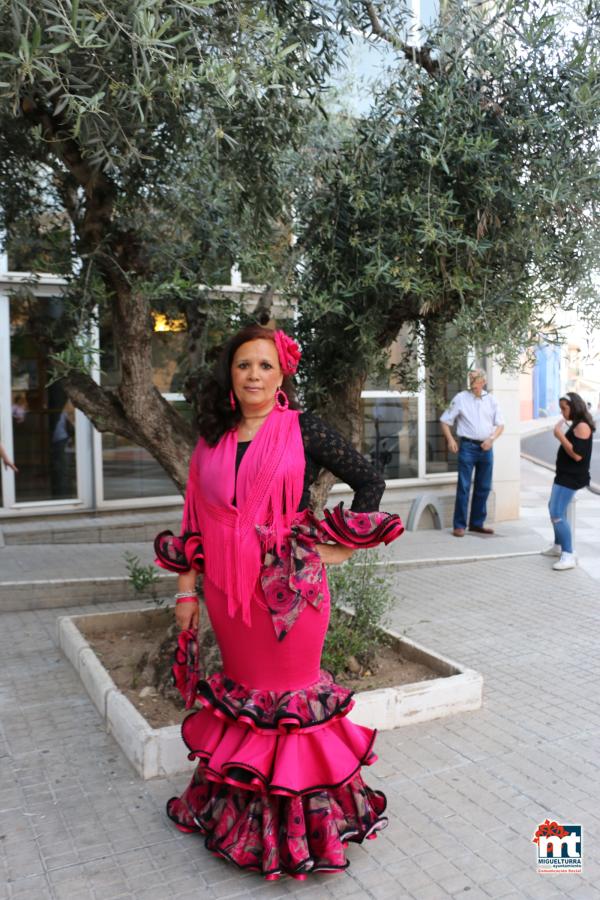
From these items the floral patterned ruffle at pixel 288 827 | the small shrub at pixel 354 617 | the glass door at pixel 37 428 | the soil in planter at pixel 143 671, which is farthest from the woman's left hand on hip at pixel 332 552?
the glass door at pixel 37 428

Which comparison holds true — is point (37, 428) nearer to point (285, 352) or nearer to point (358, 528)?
point (285, 352)

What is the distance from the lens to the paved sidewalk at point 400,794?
304 cm

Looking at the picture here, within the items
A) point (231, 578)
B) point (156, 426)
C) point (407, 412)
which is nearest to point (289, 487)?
point (231, 578)

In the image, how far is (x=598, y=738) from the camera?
14.3 ft

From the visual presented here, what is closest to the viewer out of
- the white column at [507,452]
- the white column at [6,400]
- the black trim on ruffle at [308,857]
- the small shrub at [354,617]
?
the black trim on ruffle at [308,857]

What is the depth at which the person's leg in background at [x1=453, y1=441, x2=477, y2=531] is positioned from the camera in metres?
10.2

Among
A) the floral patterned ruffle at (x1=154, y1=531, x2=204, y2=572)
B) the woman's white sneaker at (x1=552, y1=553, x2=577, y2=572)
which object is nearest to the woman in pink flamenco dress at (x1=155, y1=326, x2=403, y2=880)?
the floral patterned ruffle at (x1=154, y1=531, x2=204, y2=572)

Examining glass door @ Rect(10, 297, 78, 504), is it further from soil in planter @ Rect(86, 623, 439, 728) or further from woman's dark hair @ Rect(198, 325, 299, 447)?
woman's dark hair @ Rect(198, 325, 299, 447)

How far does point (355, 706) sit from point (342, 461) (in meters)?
1.74

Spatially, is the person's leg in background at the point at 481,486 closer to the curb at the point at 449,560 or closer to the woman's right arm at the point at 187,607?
the curb at the point at 449,560

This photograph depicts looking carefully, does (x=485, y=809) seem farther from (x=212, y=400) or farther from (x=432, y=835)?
(x=212, y=400)

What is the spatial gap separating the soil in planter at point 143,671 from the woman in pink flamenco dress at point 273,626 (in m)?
1.11

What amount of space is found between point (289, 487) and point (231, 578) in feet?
1.36

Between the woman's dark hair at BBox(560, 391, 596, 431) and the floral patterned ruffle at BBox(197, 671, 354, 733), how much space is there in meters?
5.72
